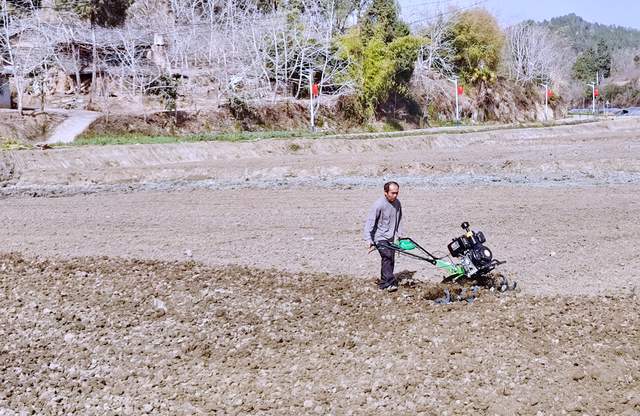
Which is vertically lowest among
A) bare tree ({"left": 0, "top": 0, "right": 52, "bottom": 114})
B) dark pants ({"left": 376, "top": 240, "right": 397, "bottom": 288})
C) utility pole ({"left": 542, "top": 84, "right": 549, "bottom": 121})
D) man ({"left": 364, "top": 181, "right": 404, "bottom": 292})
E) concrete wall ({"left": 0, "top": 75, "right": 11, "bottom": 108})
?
dark pants ({"left": 376, "top": 240, "right": 397, "bottom": 288})

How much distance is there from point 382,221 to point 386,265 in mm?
673

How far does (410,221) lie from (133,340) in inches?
331

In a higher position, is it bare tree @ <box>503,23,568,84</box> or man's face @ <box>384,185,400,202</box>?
bare tree @ <box>503,23,568,84</box>

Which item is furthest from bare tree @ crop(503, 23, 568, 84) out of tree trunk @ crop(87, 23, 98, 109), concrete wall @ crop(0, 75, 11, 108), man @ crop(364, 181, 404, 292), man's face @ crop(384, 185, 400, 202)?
man's face @ crop(384, 185, 400, 202)

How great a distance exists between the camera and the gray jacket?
32.4 ft

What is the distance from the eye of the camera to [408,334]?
344 inches

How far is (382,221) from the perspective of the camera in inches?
392

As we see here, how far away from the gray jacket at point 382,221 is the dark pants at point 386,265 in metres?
0.14

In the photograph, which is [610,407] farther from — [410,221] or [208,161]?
[208,161]

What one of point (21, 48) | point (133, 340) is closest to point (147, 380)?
point (133, 340)

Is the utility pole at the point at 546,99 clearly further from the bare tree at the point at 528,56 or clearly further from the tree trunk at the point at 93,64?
the tree trunk at the point at 93,64

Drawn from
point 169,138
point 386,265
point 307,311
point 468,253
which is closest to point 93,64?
point 169,138

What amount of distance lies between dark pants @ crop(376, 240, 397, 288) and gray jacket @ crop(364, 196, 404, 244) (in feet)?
0.46

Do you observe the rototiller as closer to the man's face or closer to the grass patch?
the man's face
